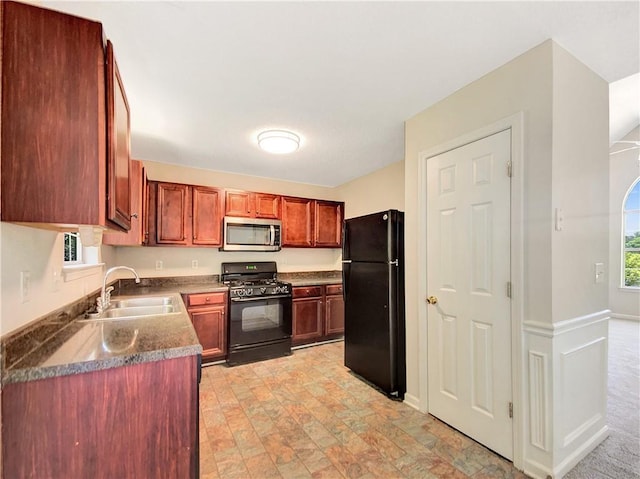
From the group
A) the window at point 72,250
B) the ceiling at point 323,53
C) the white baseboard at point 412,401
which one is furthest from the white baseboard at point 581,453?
the window at point 72,250

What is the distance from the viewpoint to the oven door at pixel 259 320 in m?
3.51

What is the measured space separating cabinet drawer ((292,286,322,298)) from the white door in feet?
6.70

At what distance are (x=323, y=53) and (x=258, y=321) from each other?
295cm

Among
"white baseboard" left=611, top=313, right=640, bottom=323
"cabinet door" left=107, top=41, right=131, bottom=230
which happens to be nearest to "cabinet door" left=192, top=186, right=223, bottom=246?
"cabinet door" left=107, top=41, right=131, bottom=230

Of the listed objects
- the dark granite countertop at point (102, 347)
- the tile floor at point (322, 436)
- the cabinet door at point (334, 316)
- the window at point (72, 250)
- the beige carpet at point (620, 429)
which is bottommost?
the tile floor at point (322, 436)

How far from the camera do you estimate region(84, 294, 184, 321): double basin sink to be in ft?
6.48

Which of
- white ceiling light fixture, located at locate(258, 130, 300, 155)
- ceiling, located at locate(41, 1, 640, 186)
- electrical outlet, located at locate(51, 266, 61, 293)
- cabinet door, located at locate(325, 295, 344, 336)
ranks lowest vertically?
cabinet door, located at locate(325, 295, 344, 336)

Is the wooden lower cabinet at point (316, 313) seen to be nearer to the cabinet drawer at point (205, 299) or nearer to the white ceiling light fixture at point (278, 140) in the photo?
the cabinet drawer at point (205, 299)

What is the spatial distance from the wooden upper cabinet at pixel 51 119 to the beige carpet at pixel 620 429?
9.28ft

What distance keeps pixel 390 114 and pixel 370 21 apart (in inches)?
42.7

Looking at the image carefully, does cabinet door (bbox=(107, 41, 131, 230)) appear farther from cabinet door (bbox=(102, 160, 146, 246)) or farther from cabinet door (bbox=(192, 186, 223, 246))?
cabinet door (bbox=(192, 186, 223, 246))

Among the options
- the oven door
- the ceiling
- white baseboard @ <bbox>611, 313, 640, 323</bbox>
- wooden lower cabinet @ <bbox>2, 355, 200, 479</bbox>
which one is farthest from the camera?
white baseboard @ <bbox>611, 313, 640, 323</bbox>

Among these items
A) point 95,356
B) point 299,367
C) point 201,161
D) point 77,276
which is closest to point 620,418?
point 299,367

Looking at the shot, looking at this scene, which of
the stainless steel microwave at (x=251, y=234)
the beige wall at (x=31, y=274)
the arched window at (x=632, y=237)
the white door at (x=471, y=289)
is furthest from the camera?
the arched window at (x=632, y=237)
